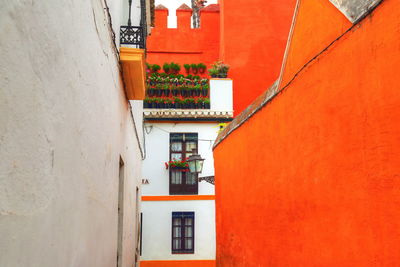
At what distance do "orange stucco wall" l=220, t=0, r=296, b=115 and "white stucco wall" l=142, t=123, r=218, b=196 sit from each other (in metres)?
1.74

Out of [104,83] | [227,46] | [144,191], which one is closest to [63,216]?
[104,83]

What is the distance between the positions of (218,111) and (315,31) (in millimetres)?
12384

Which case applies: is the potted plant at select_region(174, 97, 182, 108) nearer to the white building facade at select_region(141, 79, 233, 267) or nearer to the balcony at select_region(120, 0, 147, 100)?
the white building facade at select_region(141, 79, 233, 267)

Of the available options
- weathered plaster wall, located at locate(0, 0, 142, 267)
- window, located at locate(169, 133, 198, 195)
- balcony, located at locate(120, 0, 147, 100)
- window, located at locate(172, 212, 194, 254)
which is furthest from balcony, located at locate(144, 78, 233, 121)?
weathered plaster wall, located at locate(0, 0, 142, 267)

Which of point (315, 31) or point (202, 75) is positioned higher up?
point (202, 75)

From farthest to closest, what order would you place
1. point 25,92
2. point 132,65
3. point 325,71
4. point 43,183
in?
1. point 132,65
2. point 325,71
3. point 43,183
4. point 25,92

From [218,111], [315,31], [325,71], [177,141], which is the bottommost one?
[325,71]

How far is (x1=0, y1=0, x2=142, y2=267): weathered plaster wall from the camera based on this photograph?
163 cm

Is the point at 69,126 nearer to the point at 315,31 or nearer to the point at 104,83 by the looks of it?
the point at 104,83

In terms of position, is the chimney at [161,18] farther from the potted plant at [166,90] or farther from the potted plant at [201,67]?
the potted plant at [166,90]

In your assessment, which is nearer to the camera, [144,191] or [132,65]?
[132,65]

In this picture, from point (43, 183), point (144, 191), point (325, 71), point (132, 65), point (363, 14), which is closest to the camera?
point (43, 183)

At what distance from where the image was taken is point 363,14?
2891mm

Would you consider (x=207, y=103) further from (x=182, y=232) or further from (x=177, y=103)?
(x=182, y=232)
